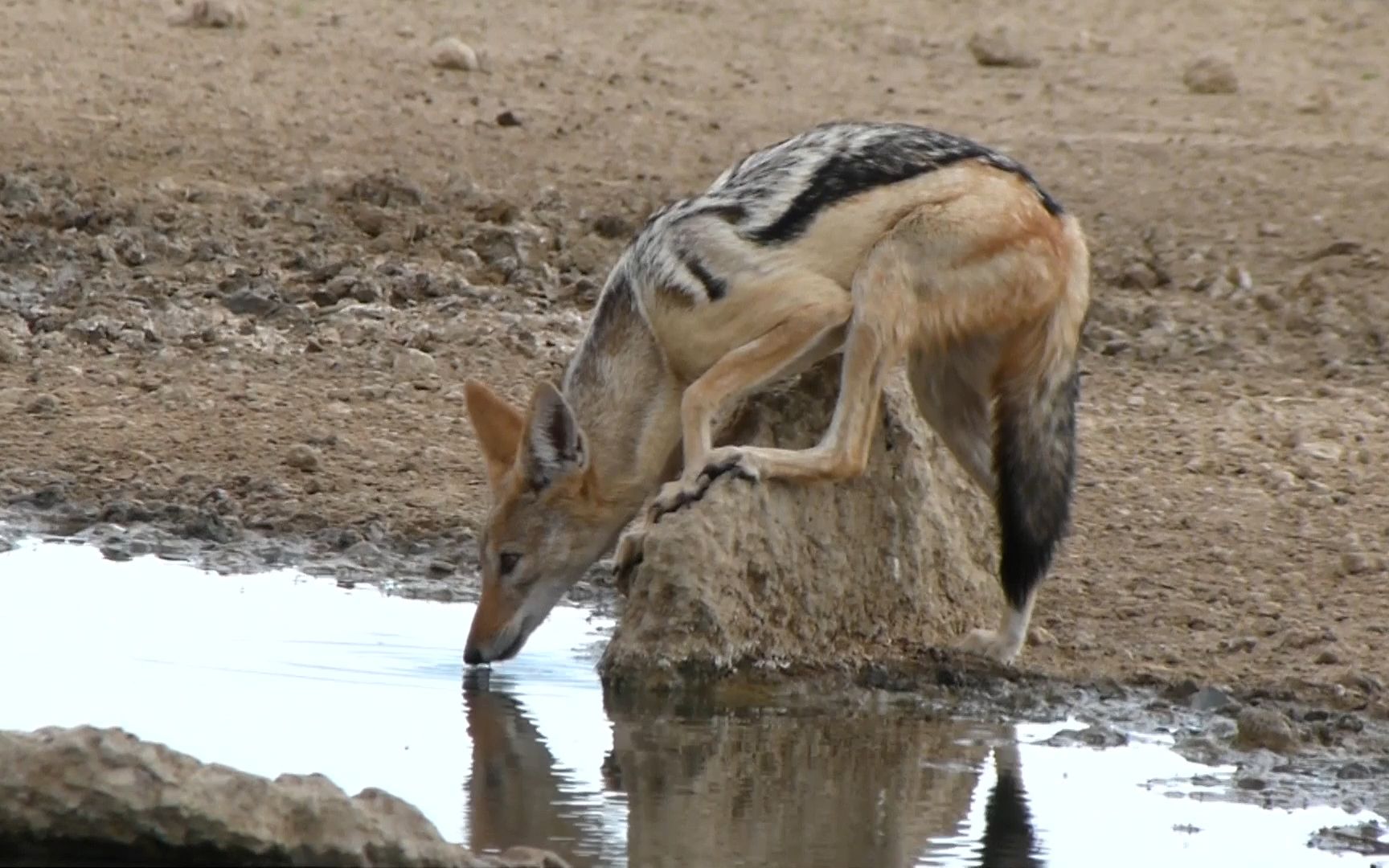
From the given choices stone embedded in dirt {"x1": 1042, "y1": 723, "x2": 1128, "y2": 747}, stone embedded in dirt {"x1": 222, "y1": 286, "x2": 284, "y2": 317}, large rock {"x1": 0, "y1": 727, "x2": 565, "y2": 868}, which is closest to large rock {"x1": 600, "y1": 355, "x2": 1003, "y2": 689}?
stone embedded in dirt {"x1": 1042, "y1": 723, "x2": 1128, "y2": 747}

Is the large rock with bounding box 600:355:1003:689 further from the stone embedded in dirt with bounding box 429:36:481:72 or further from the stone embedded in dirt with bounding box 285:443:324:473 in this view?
the stone embedded in dirt with bounding box 429:36:481:72

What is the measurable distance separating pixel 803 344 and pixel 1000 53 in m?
8.26

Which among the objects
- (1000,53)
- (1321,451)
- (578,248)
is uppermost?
(1000,53)

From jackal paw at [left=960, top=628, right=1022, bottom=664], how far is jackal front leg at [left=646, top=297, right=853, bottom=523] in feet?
2.81

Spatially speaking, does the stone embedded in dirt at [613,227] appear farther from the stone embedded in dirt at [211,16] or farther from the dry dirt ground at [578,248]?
the stone embedded in dirt at [211,16]

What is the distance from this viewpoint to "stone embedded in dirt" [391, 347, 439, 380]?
10352 mm

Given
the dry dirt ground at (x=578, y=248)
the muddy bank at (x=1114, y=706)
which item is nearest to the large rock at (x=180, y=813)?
the muddy bank at (x=1114, y=706)

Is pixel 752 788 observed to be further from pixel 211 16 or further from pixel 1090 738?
pixel 211 16

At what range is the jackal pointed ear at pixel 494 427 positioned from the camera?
24.5 feet

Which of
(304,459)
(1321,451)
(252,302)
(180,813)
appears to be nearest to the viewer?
(180,813)

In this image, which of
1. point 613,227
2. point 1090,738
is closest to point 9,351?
point 613,227

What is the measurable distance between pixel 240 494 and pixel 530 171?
4.03 metres

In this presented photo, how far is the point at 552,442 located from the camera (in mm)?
7281

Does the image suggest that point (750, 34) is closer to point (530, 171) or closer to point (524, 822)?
point (530, 171)
